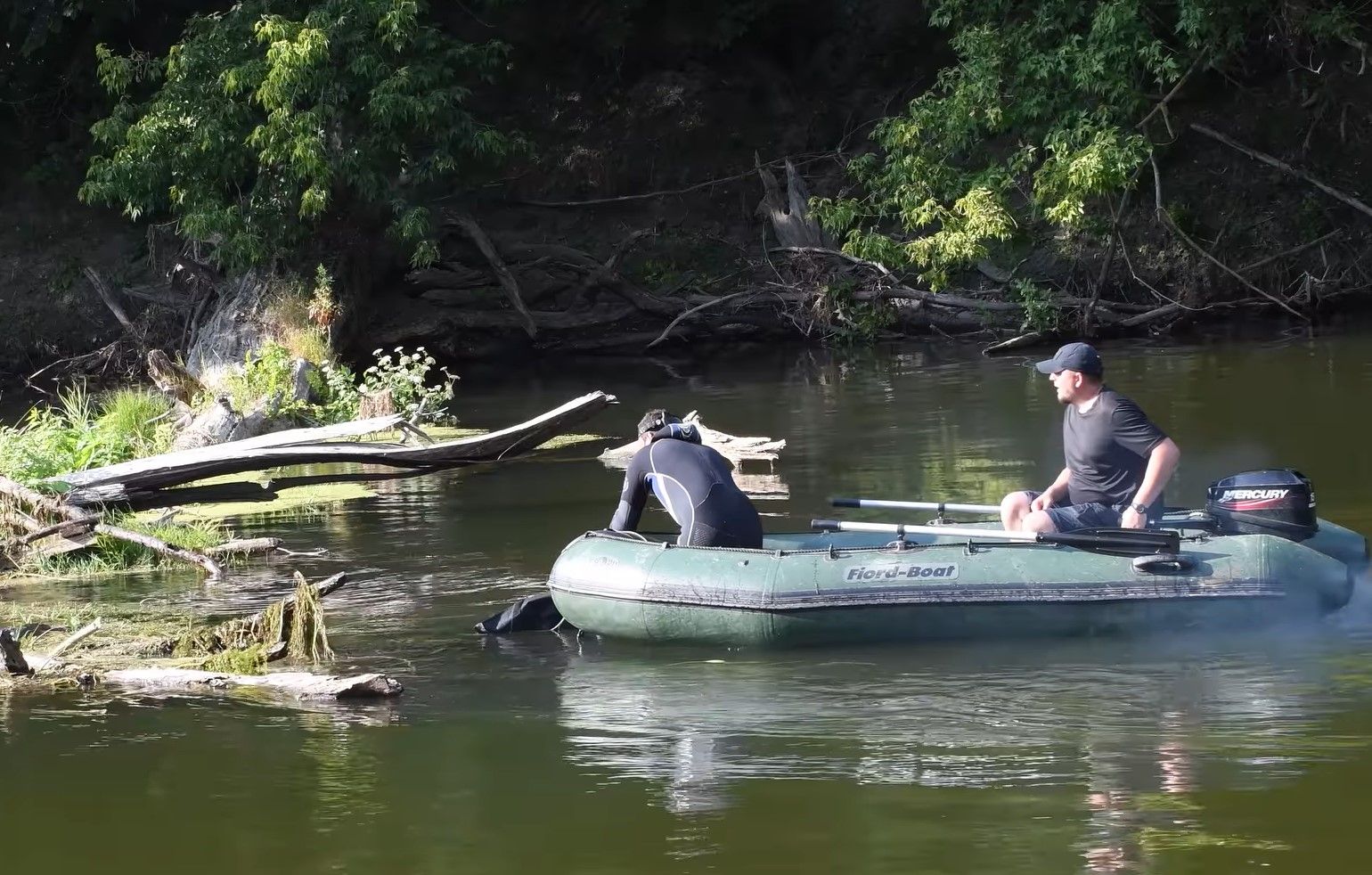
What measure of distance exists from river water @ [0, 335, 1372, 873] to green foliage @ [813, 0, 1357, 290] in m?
9.61

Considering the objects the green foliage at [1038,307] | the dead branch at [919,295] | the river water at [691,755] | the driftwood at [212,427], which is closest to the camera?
the river water at [691,755]

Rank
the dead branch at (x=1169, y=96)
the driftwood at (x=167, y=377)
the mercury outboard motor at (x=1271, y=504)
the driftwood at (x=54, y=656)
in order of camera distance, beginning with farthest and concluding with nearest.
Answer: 1. the dead branch at (x=1169, y=96)
2. the driftwood at (x=167, y=377)
3. the mercury outboard motor at (x=1271, y=504)
4. the driftwood at (x=54, y=656)

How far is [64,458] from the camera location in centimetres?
1186

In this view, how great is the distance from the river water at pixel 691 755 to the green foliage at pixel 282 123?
9.60 metres

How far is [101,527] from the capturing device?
10.1 metres

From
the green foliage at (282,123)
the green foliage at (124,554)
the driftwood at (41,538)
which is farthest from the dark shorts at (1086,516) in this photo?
the green foliage at (282,123)

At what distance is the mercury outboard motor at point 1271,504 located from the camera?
8023mm

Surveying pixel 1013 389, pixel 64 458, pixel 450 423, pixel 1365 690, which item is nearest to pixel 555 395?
pixel 450 423

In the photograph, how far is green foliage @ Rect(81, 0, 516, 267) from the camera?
18719mm

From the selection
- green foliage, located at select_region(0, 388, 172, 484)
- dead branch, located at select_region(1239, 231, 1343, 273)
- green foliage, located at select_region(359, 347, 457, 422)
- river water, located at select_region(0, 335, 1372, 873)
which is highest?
dead branch, located at select_region(1239, 231, 1343, 273)

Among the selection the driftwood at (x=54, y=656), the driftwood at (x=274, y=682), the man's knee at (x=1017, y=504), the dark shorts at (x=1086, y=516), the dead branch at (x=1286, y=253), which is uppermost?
the dead branch at (x=1286, y=253)

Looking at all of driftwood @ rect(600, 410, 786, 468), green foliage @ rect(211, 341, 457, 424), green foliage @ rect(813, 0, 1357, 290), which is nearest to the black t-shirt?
driftwood @ rect(600, 410, 786, 468)

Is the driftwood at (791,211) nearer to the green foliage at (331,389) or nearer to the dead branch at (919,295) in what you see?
the dead branch at (919,295)

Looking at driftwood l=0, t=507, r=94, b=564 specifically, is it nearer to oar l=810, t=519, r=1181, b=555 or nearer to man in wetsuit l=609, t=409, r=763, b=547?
man in wetsuit l=609, t=409, r=763, b=547
